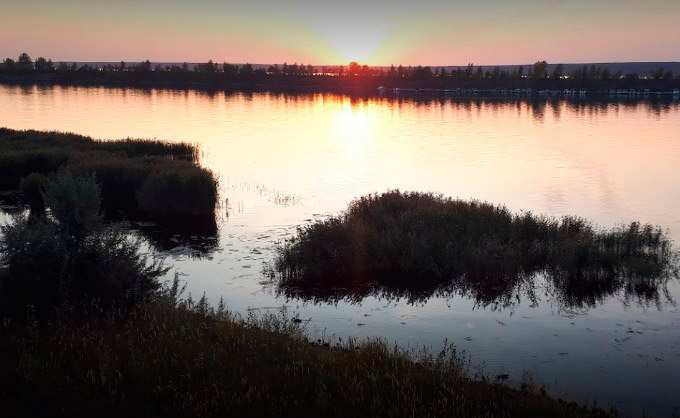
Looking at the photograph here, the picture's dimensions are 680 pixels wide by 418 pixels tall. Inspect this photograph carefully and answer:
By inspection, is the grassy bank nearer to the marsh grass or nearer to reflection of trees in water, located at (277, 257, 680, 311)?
reflection of trees in water, located at (277, 257, 680, 311)

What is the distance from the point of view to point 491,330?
48.1 ft

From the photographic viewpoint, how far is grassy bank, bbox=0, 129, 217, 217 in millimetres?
27172

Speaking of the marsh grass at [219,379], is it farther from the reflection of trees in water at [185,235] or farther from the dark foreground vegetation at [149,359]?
the reflection of trees in water at [185,235]

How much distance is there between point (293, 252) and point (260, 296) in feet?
8.81

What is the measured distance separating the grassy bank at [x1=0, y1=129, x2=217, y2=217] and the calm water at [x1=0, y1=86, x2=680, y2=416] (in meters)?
1.84

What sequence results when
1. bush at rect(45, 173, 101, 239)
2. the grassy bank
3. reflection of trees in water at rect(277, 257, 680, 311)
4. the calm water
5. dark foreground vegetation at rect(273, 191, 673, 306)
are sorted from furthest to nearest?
1. the grassy bank
2. dark foreground vegetation at rect(273, 191, 673, 306)
3. reflection of trees in water at rect(277, 257, 680, 311)
4. the calm water
5. bush at rect(45, 173, 101, 239)

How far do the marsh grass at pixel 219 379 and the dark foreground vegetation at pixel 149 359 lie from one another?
2 cm

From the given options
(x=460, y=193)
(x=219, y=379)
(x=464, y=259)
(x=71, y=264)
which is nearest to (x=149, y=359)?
(x=219, y=379)

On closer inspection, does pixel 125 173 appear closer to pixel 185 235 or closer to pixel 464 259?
pixel 185 235

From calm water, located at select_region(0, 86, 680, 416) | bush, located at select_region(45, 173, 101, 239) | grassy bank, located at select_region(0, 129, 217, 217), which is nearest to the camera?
bush, located at select_region(45, 173, 101, 239)

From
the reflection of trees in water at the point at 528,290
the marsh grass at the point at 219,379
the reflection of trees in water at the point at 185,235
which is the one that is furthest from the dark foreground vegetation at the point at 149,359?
the reflection of trees in water at the point at 185,235

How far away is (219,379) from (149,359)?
1.32 m

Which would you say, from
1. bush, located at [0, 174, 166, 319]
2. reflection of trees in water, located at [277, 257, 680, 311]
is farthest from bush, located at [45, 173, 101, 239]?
reflection of trees in water, located at [277, 257, 680, 311]

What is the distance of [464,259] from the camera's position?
1878cm
